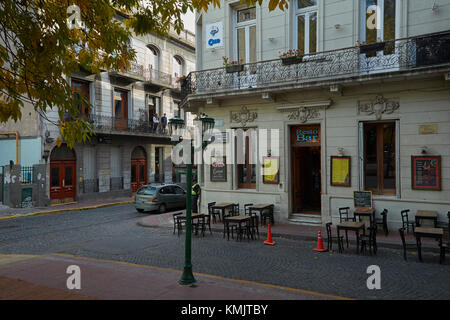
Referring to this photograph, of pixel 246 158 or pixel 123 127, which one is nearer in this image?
pixel 246 158

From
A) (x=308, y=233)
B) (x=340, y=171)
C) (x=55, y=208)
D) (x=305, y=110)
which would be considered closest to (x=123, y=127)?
(x=55, y=208)

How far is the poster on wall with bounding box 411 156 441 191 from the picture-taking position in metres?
10.4

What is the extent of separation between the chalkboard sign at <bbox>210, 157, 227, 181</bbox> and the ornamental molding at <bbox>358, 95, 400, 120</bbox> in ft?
18.3

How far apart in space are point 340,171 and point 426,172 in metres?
2.55

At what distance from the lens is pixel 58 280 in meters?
6.93

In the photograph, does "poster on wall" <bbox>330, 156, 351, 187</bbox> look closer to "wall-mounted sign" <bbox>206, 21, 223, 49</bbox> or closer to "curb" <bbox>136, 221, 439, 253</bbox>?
"curb" <bbox>136, 221, 439, 253</bbox>

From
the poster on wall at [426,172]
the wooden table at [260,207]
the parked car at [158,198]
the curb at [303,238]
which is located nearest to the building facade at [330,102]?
the poster on wall at [426,172]

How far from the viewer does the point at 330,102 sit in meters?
12.0

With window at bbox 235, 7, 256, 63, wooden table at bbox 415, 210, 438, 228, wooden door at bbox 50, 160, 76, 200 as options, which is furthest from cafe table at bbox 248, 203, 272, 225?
wooden door at bbox 50, 160, 76, 200

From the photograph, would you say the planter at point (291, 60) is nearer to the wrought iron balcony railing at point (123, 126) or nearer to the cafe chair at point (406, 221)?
the cafe chair at point (406, 221)

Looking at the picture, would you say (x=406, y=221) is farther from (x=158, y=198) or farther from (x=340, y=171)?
(x=158, y=198)

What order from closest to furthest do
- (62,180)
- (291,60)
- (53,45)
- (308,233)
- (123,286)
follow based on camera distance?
(53,45), (123,286), (308,233), (291,60), (62,180)
